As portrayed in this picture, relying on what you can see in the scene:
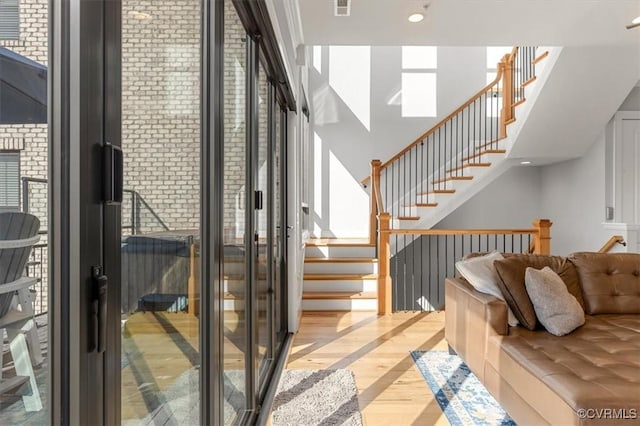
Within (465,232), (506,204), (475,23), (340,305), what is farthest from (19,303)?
(506,204)

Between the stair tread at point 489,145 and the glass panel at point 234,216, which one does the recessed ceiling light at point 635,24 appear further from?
the glass panel at point 234,216

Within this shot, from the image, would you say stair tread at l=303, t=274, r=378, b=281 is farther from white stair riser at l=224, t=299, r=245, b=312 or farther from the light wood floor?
white stair riser at l=224, t=299, r=245, b=312

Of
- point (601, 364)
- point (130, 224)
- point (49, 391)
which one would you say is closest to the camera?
point (49, 391)

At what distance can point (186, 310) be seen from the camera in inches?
45.9

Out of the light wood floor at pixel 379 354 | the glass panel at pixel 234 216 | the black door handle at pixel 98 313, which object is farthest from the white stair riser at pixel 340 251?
the black door handle at pixel 98 313

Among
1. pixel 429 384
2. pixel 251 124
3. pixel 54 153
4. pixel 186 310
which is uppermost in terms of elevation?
→ pixel 251 124

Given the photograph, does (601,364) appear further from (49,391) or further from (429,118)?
(429,118)

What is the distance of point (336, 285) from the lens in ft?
15.4

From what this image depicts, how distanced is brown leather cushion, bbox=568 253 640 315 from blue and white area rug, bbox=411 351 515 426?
981mm

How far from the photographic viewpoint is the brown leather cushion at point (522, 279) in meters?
2.42

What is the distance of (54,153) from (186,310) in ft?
2.31

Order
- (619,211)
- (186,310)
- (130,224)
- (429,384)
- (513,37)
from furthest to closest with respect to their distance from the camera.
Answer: (619,211), (513,37), (429,384), (186,310), (130,224)

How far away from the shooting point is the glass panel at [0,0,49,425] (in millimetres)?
500

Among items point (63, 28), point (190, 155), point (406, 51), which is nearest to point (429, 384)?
point (190, 155)
